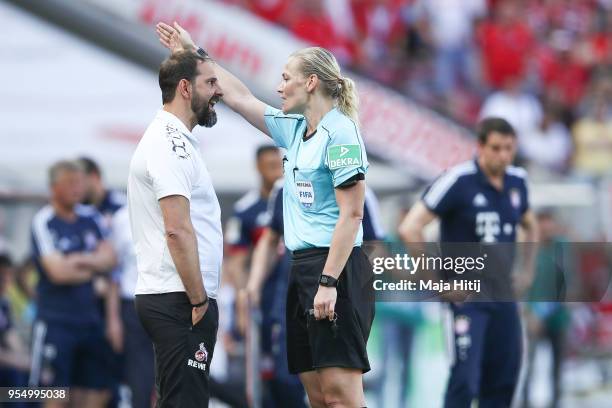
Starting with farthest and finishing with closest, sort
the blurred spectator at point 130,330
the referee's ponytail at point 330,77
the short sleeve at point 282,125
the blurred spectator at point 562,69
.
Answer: the blurred spectator at point 562,69 < the blurred spectator at point 130,330 < the short sleeve at point 282,125 < the referee's ponytail at point 330,77

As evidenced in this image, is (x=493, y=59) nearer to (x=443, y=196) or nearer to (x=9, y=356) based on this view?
(x=9, y=356)

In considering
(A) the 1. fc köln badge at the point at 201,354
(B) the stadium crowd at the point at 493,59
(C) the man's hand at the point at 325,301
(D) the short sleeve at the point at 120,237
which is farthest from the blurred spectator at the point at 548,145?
(A) the 1. fc köln badge at the point at 201,354

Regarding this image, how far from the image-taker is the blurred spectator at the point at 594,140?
1691 centimetres

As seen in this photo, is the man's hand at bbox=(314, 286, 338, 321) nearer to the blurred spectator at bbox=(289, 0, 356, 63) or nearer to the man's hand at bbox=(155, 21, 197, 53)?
the man's hand at bbox=(155, 21, 197, 53)

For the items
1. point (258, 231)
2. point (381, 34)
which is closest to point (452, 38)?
point (381, 34)

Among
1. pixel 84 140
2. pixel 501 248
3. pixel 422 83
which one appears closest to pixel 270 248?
pixel 501 248

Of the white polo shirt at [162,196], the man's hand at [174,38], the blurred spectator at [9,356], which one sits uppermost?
the man's hand at [174,38]

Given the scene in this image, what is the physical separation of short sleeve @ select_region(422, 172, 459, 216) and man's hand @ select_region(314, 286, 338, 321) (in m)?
2.65

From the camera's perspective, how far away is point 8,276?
12.0 m

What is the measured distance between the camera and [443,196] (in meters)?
8.62

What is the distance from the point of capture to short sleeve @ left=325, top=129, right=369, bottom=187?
20.1 feet

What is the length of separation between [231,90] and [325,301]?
142cm

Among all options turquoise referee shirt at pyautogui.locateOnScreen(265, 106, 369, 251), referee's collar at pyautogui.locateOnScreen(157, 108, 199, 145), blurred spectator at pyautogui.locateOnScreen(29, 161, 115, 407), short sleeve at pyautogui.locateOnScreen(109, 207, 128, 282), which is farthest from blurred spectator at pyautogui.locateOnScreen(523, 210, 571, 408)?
referee's collar at pyautogui.locateOnScreen(157, 108, 199, 145)

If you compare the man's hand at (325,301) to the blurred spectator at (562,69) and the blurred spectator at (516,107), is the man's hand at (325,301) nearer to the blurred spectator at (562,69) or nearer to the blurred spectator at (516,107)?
the blurred spectator at (516,107)
